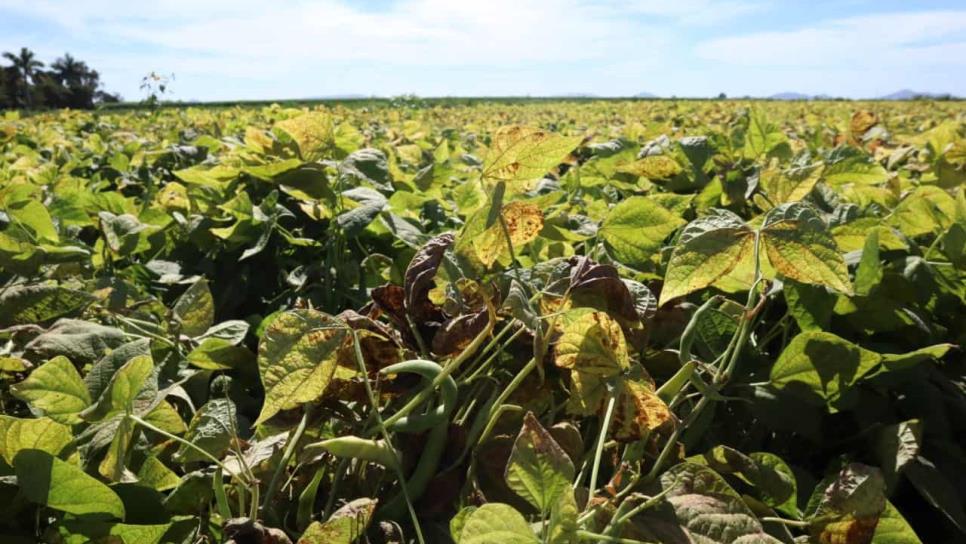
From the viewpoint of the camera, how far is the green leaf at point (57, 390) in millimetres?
722

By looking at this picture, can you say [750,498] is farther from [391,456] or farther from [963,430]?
[963,430]

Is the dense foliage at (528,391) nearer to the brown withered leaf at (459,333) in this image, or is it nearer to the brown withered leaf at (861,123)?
the brown withered leaf at (459,333)

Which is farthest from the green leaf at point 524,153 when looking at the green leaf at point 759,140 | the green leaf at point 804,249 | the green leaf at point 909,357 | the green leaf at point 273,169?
the green leaf at point 759,140

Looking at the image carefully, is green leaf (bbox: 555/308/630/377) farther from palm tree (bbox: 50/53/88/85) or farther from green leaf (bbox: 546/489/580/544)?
palm tree (bbox: 50/53/88/85)

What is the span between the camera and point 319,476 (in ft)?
2.19

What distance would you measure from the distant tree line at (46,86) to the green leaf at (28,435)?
1283 inches

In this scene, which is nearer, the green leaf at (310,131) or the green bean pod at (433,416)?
the green bean pod at (433,416)

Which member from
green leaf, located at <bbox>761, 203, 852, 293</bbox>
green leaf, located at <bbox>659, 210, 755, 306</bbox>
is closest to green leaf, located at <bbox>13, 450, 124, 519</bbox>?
green leaf, located at <bbox>659, 210, 755, 306</bbox>

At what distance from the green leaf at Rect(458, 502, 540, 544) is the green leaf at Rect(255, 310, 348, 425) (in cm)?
19

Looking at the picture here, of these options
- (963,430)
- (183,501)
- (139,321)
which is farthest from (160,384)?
(963,430)

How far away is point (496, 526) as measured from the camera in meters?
0.51

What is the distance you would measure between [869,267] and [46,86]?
143 feet

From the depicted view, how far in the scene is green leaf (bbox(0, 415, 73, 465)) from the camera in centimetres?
66

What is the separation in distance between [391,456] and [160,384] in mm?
477
